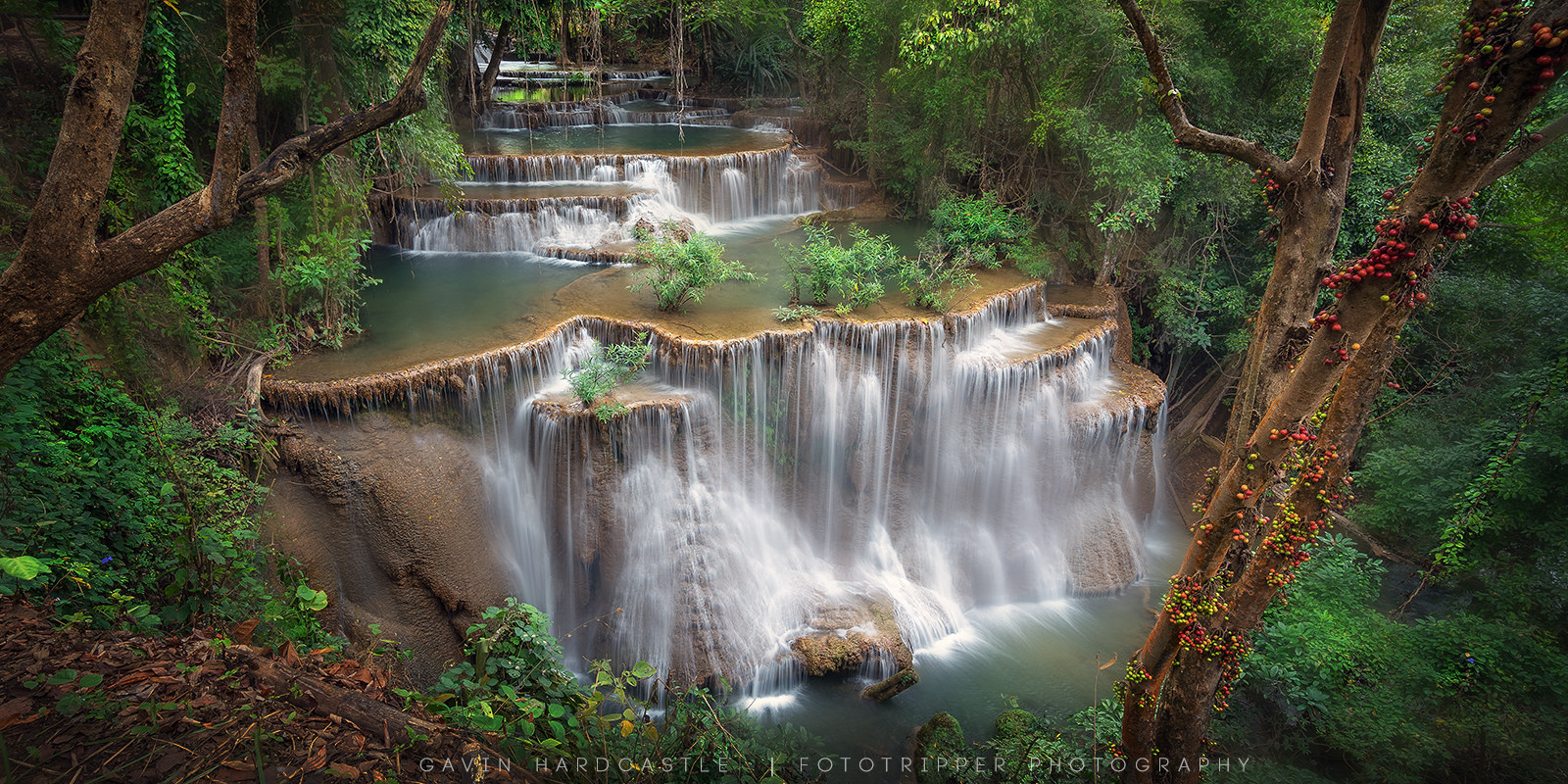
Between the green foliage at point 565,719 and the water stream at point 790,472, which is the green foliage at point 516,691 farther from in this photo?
the water stream at point 790,472

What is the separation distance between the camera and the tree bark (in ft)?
10.8

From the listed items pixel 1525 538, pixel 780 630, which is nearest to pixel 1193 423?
pixel 1525 538

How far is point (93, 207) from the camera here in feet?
11.3

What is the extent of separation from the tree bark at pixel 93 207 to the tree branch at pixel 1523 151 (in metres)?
5.80

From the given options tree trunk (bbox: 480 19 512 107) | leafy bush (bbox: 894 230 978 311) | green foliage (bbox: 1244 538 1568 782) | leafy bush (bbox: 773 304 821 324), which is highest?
tree trunk (bbox: 480 19 512 107)

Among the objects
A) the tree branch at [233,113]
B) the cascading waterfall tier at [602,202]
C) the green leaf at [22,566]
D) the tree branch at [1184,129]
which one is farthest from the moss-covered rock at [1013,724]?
the cascading waterfall tier at [602,202]

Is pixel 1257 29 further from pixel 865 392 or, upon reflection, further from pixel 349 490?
pixel 349 490

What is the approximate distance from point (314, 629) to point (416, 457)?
113 inches

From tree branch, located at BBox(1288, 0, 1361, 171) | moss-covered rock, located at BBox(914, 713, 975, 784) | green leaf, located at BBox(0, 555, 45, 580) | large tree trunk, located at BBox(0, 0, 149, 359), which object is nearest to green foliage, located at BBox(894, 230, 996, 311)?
moss-covered rock, located at BBox(914, 713, 975, 784)

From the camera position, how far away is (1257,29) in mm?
8859

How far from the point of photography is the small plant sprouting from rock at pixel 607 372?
293 inches

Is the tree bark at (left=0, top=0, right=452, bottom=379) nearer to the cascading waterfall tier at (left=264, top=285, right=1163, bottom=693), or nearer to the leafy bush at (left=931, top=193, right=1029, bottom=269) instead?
the cascading waterfall tier at (left=264, top=285, right=1163, bottom=693)

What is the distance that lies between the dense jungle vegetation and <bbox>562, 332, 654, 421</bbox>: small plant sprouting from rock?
2.69m

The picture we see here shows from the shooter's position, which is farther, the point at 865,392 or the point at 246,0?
the point at 865,392
